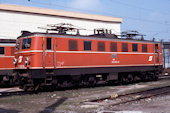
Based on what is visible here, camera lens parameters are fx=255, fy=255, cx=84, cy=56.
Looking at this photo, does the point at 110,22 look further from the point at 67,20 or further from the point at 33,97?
the point at 33,97

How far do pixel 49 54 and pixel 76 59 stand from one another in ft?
7.07

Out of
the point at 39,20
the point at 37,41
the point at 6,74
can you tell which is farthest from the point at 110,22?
the point at 37,41

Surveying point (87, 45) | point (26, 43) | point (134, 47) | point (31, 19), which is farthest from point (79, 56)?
point (31, 19)

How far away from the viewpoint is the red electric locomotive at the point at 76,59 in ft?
52.9

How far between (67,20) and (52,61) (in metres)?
19.6

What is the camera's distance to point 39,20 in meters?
32.8

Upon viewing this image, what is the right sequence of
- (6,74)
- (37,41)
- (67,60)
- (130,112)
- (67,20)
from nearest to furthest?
(130,112) < (37,41) < (67,60) < (6,74) < (67,20)

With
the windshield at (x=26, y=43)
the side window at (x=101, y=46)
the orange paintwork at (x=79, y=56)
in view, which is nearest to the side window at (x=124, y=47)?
the orange paintwork at (x=79, y=56)

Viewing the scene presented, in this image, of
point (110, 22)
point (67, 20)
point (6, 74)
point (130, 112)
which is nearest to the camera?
point (130, 112)

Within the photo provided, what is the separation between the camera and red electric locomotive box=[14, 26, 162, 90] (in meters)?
16.1

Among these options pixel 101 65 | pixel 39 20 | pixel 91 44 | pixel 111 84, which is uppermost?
pixel 39 20

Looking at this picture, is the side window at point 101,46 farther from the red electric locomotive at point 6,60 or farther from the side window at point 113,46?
the red electric locomotive at point 6,60

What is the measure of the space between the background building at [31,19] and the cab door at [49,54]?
15290 millimetres

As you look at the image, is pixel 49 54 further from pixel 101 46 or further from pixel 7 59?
pixel 7 59
